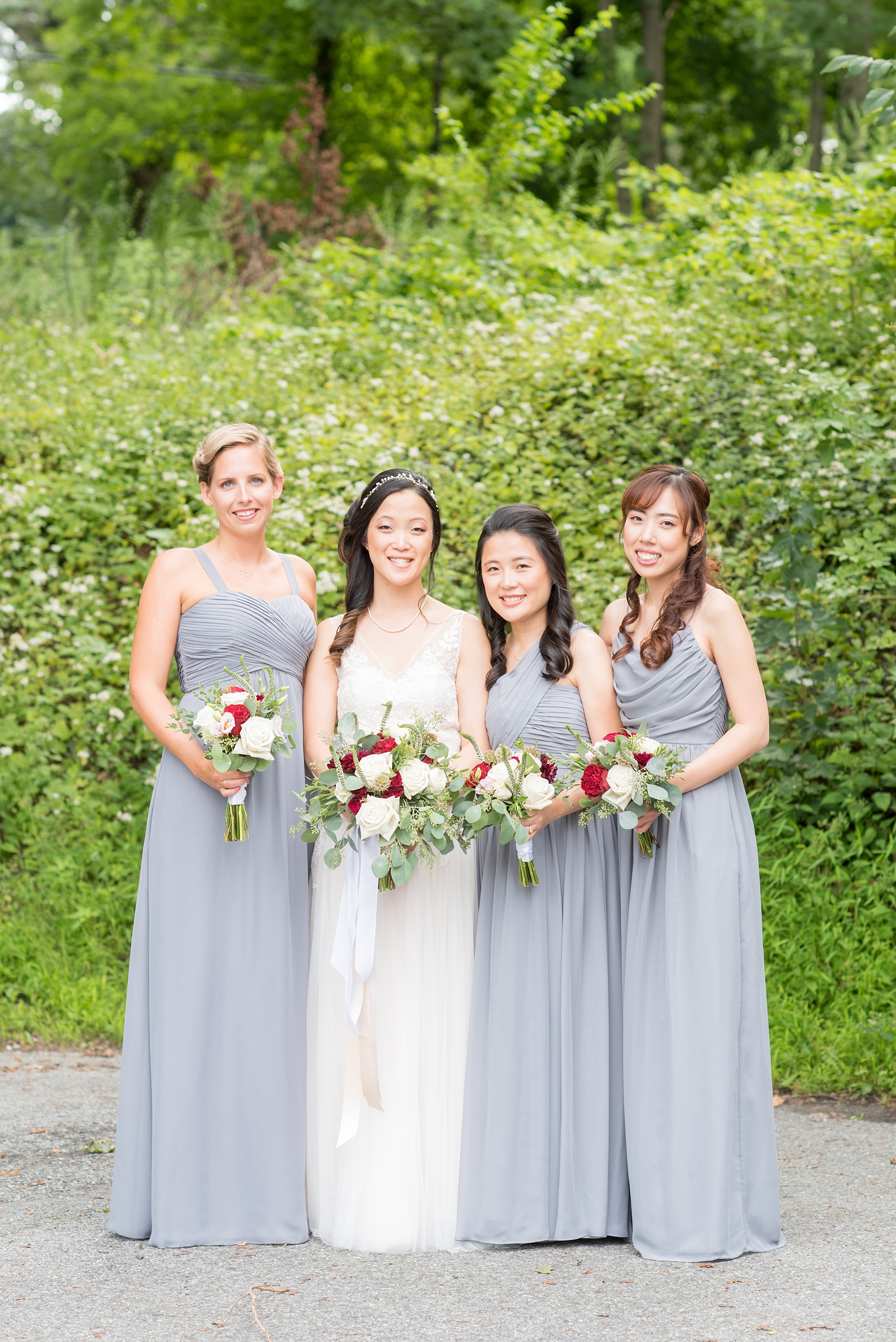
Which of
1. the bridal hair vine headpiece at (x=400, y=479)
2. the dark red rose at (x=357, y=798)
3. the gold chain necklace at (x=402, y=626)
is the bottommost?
the dark red rose at (x=357, y=798)

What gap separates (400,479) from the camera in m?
4.01

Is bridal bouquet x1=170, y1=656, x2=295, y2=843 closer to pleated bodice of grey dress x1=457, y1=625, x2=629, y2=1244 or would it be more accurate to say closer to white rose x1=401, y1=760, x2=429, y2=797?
white rose x1=401, y1=760, x2=429, y2=797

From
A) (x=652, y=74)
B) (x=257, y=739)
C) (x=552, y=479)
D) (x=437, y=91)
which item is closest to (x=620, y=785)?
(x=257, y=739)

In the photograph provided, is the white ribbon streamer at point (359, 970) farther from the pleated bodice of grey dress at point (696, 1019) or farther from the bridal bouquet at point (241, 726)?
the pleated bodice of grey dress at point (696, 1019)

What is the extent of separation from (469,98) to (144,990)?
17.0m

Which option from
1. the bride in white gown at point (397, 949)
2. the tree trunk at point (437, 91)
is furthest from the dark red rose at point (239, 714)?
the tree trunk at point (437, 91)

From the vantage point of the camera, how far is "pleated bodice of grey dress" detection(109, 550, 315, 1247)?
382cm

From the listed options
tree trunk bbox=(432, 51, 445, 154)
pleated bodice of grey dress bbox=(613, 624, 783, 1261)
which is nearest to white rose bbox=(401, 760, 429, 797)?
pleated bodice of grey dress bbox=(613, 624, 783, 1261)

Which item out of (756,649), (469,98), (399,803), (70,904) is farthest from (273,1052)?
(469,98)

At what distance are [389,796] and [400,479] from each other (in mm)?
1100

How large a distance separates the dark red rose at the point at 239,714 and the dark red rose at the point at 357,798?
0.39 meters

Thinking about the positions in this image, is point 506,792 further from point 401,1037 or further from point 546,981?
point 401,1037

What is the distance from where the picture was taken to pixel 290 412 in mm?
8336

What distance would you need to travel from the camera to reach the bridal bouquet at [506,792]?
11.6 feet
